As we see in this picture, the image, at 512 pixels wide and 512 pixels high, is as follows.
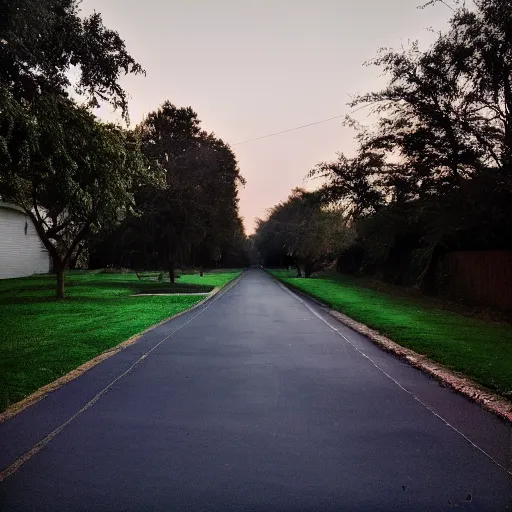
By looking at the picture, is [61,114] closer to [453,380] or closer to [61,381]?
[61,381]

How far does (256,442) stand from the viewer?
440 cm

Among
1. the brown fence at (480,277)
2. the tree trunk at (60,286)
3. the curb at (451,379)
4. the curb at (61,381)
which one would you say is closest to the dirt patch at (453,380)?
the curb at (451,379)

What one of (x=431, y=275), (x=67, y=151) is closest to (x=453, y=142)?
(x=431, y=275)

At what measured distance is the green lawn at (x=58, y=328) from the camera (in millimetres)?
7059

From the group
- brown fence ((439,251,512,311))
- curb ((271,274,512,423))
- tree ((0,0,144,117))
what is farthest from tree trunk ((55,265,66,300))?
brown fence ((439,251,512,311))

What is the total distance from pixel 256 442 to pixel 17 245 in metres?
35.6

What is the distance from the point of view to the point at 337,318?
47.9 feet

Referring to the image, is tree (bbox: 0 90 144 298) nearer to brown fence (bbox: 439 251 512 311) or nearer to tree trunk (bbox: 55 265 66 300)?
tree trunk (bbox: 55 265 66 300)

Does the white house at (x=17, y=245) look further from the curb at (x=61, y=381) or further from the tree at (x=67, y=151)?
the curb at (x=61, y=381)

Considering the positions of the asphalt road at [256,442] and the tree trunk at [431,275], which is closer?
the asphalt road at [256,442]

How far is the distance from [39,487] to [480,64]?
57.4 feet

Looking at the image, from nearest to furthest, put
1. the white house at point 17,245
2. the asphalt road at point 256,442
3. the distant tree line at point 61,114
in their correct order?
the asphalt road at point 256,442, the distant tree line at point 61,114, the white house at point 17,245

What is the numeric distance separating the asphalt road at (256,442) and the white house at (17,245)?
1175 inches

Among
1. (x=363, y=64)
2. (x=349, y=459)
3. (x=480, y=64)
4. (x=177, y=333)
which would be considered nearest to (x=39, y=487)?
(x=349, y=459)
